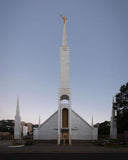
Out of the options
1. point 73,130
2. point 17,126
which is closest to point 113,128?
point 73,130

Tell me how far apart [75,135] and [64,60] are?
54.0 feet

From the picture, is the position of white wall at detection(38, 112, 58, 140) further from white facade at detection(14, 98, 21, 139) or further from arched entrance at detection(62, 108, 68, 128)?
arched entrance at detection(62, 108, 68, 128)

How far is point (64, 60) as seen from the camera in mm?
41125

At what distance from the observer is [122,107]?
43.7 metres

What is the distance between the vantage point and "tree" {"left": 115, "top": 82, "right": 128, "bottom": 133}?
139 ft

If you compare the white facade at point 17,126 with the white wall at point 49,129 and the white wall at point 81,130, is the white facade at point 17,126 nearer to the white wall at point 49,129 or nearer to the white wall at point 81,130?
the white wall at point 49,129

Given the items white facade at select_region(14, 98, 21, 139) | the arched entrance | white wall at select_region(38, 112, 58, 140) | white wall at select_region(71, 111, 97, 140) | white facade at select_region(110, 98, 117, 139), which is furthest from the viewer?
white wall at select_region(38, 112, 58, 140)

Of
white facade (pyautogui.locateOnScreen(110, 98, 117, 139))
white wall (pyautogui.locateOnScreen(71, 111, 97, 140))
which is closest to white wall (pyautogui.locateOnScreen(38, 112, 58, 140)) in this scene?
white wall (pyautogui.locateOnScreen(71, 111, 97, 140))

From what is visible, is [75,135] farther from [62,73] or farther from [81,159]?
[81,159]

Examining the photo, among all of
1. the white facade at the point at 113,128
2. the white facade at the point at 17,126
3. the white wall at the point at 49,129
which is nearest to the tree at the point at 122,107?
the white facade at the point at 113,128

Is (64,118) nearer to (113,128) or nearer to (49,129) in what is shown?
(49,129)

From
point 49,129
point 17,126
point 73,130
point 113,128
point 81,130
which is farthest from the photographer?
point 49,129

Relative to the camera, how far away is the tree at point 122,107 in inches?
1662

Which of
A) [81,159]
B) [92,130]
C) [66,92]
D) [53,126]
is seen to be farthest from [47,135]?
[81,159]
